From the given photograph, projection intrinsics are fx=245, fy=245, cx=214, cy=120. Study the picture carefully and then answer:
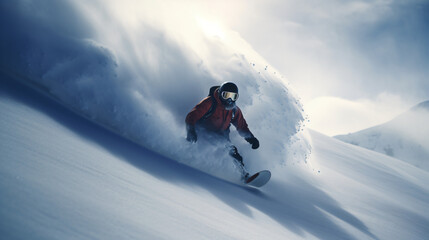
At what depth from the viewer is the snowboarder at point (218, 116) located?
12.9 ft

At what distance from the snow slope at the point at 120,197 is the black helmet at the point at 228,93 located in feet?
4.11

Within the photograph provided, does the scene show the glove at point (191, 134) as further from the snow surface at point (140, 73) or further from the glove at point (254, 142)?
the glove at point (254, 142)

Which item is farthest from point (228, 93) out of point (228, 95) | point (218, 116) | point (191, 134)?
point (191, 134)

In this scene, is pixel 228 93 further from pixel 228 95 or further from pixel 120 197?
pixel 120 197

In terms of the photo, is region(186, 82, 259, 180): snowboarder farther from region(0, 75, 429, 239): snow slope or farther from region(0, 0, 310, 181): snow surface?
region(0, 75, 429, 239): snow slope

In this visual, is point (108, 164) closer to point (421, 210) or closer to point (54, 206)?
point (54, 206)

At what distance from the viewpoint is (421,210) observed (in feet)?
20.6

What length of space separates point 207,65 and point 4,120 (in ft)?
13.1

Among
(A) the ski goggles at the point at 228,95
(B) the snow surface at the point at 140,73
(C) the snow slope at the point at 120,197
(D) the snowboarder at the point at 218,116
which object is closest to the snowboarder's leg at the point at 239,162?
(D) the snowboarder at the point at 218,116

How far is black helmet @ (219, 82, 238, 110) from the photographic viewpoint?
395cm

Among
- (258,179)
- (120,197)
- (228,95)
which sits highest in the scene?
(228,95)

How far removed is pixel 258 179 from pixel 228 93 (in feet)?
4.81

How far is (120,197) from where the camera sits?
67.5 inches

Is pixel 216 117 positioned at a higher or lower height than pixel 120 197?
higher
